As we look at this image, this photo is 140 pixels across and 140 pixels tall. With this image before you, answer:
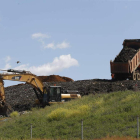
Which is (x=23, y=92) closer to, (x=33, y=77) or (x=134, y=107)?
(x=33, y=77)

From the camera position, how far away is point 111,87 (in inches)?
1683

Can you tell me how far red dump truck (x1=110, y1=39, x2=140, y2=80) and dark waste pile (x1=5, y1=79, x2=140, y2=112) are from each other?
155 centimetres

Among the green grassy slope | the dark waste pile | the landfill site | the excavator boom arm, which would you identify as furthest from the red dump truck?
the green grassy slope

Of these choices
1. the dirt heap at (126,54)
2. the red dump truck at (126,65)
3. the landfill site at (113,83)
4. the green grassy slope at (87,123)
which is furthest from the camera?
the dirt heap at (126,54)

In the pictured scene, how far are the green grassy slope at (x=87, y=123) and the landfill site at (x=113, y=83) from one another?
12813 mm

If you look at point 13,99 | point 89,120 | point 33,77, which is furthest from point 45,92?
point 89,120

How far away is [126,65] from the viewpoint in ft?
144

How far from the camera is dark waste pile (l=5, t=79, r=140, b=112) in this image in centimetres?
4131

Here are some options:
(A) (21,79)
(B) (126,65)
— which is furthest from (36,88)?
(B) (126,65)

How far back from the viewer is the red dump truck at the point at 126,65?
44103 millimetres

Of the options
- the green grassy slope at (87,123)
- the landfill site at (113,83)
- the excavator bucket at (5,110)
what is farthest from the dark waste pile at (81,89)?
the green grassy slope at (87,123)

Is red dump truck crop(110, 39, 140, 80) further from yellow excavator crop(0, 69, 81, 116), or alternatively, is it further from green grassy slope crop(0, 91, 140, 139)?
green grassy slope crop(0, 91, 140, 139)

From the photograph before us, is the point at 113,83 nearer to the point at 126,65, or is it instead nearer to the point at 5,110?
the point at 126,65

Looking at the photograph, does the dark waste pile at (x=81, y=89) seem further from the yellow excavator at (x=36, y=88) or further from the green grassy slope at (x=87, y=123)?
the green grassy slope at (x=87, y=123)
